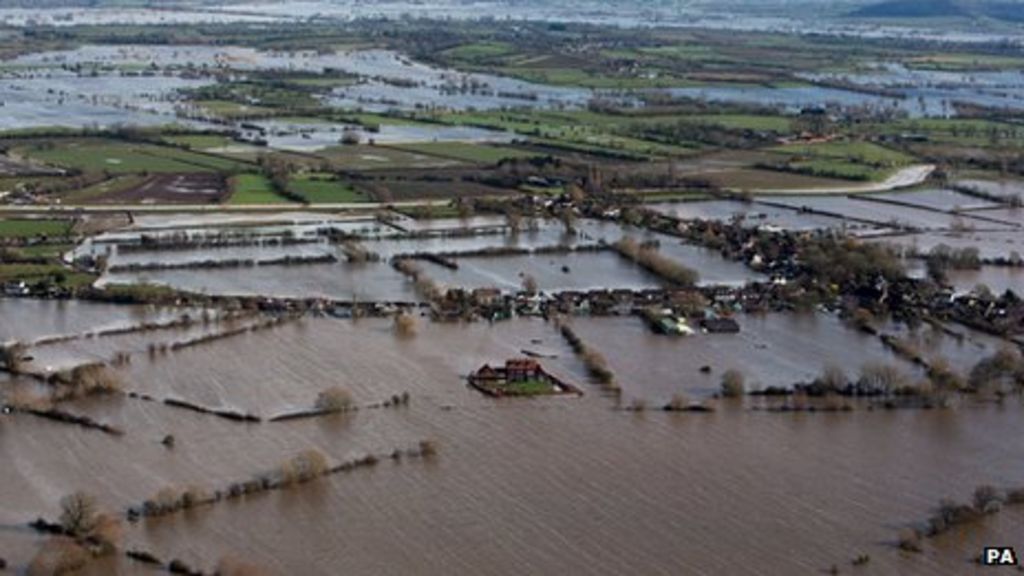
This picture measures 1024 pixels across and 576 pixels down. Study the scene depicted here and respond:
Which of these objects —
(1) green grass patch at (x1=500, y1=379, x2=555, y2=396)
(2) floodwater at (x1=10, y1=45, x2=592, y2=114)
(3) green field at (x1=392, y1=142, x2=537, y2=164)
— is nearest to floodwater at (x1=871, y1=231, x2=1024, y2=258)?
(3) green field at (x1=392, y1=142, x2=537, y2=164)

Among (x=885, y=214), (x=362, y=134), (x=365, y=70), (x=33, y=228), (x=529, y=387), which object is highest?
(x=529, y=387)

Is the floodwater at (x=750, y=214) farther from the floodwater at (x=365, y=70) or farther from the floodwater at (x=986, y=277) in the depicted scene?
the floodwater at (x=365, y=70)

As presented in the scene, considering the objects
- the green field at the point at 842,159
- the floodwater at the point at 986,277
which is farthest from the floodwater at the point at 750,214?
the green field at the point at 842,159

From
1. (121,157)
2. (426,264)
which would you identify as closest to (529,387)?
(426,264)

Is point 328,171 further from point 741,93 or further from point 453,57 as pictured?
point 453,57

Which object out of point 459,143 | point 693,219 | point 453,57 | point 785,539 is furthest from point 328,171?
point 453,57

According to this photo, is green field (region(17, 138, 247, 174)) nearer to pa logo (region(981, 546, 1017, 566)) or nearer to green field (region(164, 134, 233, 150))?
green field (region(164, 134, 233, 150))

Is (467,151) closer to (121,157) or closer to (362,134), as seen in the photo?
(362,134)
